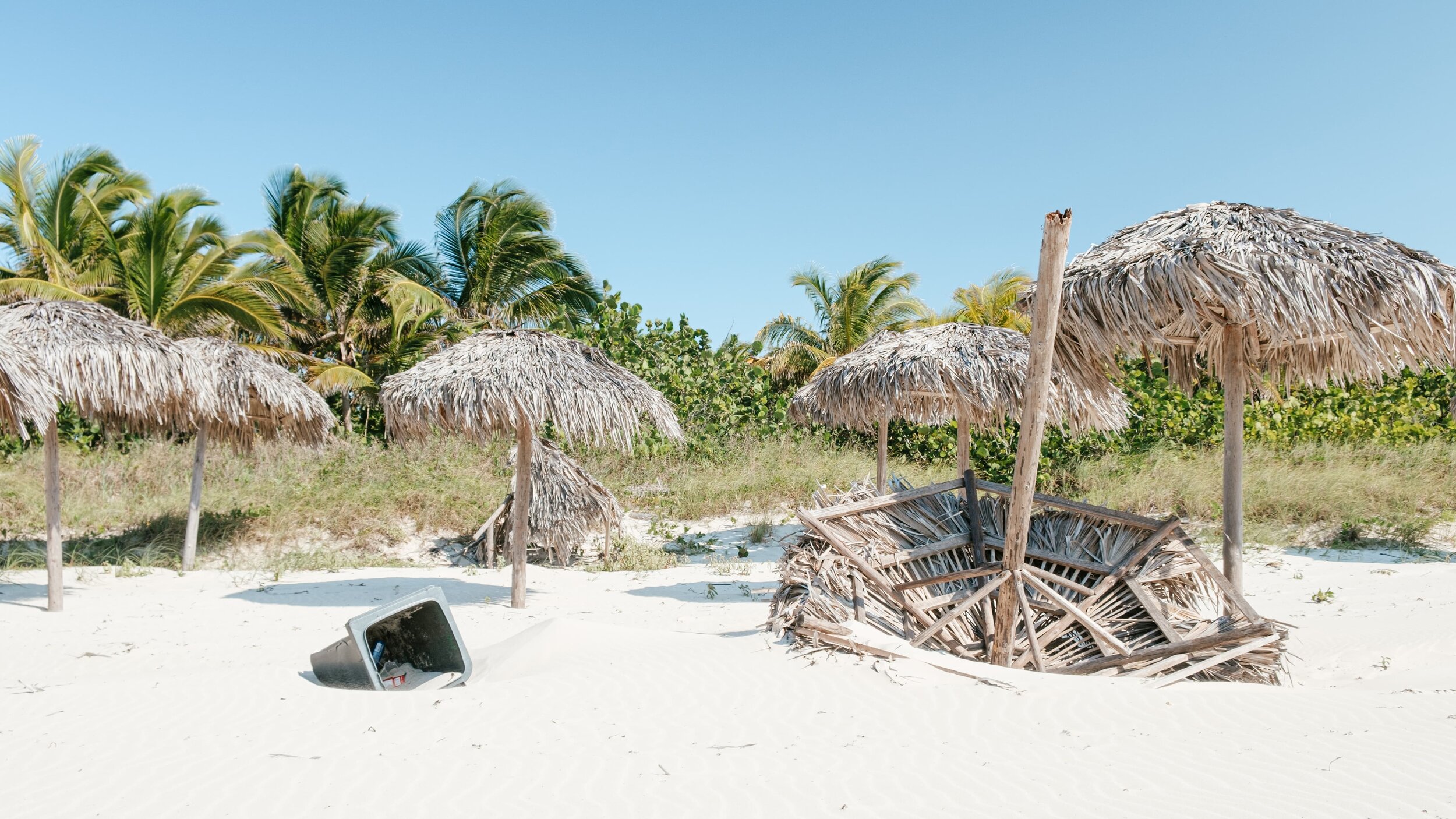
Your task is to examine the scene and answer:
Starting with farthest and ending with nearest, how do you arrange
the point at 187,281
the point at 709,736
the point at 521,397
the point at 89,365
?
the point at 187,281 → the point at 89,365 → the point at 521,397 → the point at 709,736

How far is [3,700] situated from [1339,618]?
8.54m

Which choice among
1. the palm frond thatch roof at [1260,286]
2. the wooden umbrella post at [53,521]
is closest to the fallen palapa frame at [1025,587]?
the palm frond thatch roof at [1260,286]

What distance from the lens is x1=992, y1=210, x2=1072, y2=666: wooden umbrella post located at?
4.55m

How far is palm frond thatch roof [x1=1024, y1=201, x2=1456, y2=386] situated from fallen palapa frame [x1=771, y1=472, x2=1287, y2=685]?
1.32 m

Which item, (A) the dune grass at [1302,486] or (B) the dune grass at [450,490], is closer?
(A) the dune grass at [1302,486]

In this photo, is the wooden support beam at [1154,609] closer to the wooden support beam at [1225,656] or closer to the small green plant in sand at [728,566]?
the wooden support beam at [1225,656]

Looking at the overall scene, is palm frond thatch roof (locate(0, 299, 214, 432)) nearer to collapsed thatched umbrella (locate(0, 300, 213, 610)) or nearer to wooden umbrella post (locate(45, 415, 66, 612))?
collapsed thatched umbrella (locate(0, 300, 213, 610))

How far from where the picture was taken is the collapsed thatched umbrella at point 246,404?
31.0 ft

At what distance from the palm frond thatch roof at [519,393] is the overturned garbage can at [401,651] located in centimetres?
187

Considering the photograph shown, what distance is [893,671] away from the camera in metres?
4.43

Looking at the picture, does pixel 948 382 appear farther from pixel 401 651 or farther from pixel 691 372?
pixel 691 372

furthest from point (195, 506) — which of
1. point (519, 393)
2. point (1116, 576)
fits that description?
point (1116, 576)

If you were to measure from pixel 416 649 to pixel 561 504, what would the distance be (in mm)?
4711

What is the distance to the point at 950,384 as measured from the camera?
846 centimetres
